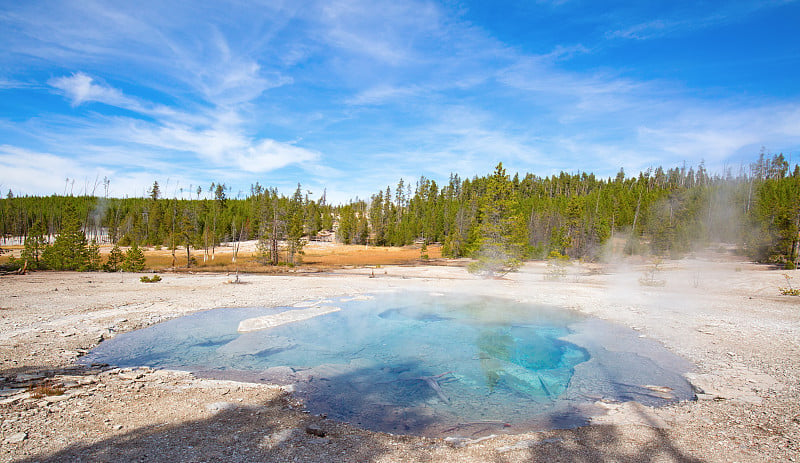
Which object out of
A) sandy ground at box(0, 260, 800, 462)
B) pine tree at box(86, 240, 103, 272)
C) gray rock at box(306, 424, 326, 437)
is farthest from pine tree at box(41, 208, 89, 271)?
gray rock at box(306, 424, 326, 437)

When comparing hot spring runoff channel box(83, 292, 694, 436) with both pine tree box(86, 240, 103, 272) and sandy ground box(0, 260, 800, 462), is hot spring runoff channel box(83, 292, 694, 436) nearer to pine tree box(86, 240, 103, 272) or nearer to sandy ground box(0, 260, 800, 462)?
sandy ground box(0, 260, 800, 462)

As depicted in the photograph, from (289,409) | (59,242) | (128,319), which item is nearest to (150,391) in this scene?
(289,409)

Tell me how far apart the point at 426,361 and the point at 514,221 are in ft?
71.3

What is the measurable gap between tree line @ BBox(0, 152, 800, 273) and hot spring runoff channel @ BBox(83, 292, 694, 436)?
16.5 metres

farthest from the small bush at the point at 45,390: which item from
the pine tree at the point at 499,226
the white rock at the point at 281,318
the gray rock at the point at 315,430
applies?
the pine tree at the point at 499,226

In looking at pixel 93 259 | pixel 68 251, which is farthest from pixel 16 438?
pixel 93 259

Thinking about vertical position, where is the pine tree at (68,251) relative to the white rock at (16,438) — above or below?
above

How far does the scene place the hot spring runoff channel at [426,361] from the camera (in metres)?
8.09

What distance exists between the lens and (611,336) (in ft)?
47.8

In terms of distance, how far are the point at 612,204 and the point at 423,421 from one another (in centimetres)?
8311

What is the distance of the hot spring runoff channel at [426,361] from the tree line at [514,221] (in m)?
16.5

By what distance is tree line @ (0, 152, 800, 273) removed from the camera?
1264 inches

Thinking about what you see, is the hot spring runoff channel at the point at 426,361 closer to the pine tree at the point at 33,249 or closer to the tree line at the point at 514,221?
the tree line at the point at 514,221

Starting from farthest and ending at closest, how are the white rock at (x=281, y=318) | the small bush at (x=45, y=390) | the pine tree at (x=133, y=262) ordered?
the pine tree at (x=133, y=262) < the white rock at (x=281, y=318) < the small bush at (x=45, y=390)
